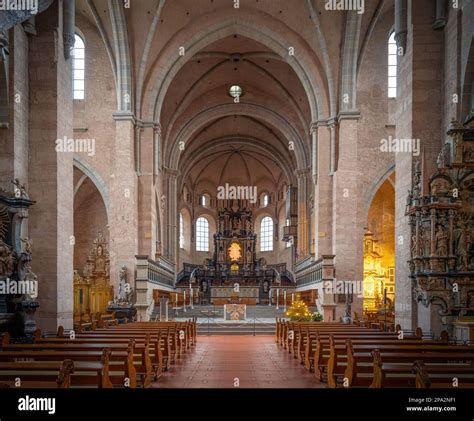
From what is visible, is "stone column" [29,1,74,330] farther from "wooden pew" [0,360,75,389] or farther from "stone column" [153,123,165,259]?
"stone column" [153,123,165,259]

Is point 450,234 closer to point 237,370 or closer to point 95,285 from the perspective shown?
point 237,370

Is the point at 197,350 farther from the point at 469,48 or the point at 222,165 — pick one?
the point at 222,165

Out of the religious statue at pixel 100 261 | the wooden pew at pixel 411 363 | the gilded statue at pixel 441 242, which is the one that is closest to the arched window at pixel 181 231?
the religious statue at pixel 100 261

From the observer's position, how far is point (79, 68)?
25.8 meters

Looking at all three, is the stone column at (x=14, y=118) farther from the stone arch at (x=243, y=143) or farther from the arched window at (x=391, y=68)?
the stone arch at (x=243, y=143)

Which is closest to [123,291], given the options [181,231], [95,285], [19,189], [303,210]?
[95,285]

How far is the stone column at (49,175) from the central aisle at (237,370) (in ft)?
11.8

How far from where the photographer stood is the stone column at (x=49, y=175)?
1437cm

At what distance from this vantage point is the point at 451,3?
13266mm

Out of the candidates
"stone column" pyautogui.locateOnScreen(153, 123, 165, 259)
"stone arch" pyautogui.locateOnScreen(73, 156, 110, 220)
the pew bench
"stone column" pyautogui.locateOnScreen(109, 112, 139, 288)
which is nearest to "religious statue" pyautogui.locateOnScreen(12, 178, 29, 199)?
the pew bench

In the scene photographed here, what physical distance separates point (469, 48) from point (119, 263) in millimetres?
15838

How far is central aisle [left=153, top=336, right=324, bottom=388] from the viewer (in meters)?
9.34

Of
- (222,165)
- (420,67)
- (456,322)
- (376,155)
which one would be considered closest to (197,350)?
(456,322)

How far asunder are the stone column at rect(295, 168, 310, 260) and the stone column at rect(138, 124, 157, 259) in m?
12.9
